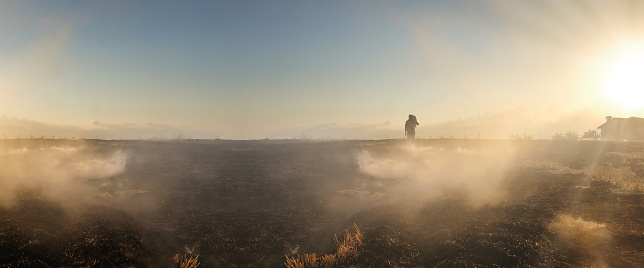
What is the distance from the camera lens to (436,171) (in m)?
30.4

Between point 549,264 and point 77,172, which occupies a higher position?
point 77,172

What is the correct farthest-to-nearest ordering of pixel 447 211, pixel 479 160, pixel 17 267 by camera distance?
pixel 479 160
pixel 447 211
pixel 17 267

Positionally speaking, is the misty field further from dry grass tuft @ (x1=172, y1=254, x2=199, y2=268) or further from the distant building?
the distant building

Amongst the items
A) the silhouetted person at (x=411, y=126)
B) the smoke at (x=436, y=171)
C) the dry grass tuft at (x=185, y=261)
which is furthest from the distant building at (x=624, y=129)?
the dry grass tuft at (x=185, y=261)

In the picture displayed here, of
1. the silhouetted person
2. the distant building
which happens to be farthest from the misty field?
the distant building

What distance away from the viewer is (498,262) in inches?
525

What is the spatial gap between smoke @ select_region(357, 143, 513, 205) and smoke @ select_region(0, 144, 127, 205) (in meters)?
20.1

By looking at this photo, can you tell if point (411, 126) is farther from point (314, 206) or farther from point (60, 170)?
point (60, 170)

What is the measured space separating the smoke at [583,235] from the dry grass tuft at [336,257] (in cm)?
878

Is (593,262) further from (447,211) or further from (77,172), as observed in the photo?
(77,172)

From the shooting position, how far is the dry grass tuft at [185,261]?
1387cm

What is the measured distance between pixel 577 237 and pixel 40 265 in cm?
2098

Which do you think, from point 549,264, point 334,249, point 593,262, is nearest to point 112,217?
point 334,249

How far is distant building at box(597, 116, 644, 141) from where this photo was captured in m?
59.2
